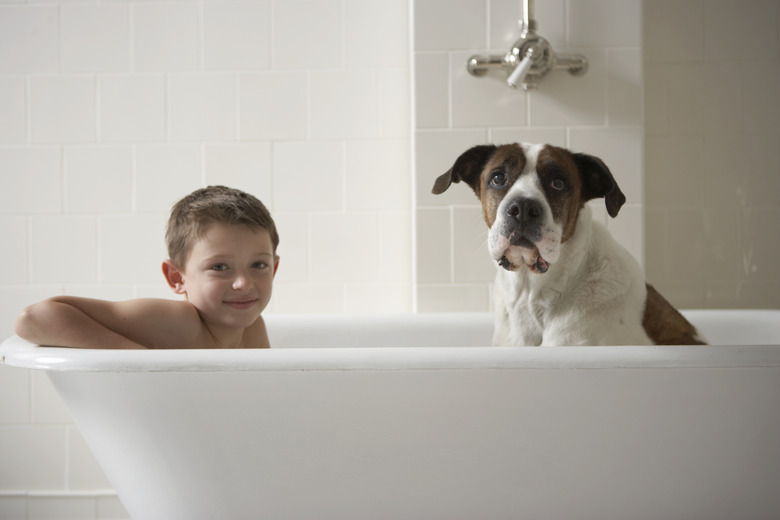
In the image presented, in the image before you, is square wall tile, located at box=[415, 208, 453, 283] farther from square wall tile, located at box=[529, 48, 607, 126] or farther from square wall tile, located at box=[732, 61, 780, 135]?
square wall tile, located at box=[732, 61, 780, 135]

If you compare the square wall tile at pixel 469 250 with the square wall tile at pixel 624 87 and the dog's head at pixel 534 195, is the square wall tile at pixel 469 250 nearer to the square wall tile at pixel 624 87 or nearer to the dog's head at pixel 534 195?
the square wall tile at pixel 624 87

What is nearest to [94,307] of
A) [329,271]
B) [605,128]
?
[329,271]

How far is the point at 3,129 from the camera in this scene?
2.06 metres

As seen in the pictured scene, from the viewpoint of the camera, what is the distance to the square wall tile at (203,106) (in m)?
2.04

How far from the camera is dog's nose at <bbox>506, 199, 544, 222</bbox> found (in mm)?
1125

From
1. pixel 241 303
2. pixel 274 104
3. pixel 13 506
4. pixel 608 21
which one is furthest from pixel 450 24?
pixel 13 506

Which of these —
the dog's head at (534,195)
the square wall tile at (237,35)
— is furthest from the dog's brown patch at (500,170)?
the square wall tile at (237,35)

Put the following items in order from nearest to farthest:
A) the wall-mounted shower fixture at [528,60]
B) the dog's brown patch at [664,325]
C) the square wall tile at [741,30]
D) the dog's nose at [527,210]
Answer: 1. the dog's nose at [527,210]
2. the dog's brown patch at [664,325]
3. the wall-mounted shower fixture at [528,60]
4. the square wall tile at [741,30]

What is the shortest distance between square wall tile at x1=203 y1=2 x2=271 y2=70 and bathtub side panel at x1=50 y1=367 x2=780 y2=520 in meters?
1.19

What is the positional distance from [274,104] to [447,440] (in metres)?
1.28

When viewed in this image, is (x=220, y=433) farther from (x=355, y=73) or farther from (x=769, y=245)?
(x=769, y=245)

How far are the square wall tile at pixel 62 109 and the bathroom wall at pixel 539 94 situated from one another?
97cm

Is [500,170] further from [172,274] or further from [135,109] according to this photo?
[135,109]

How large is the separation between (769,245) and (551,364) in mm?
1328
